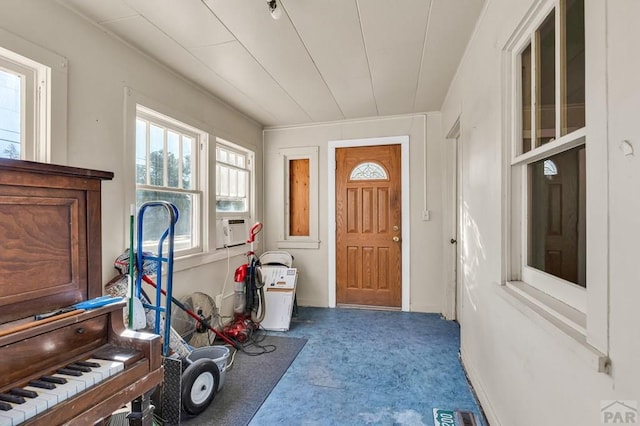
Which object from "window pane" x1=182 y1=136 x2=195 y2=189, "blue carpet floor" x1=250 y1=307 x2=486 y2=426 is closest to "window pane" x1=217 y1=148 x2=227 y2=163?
"window pane" x1=182 y1=136 x2=195 y2=189

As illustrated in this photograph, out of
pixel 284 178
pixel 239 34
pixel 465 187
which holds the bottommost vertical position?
pixel 465 187

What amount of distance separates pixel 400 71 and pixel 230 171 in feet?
7.15

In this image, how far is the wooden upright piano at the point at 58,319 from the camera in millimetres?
979

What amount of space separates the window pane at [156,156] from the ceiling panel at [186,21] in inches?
29.8

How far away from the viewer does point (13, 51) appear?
1.54 metres

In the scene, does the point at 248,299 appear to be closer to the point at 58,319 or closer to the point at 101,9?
the point at 58,319

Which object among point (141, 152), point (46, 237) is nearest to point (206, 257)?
point (141, 152)

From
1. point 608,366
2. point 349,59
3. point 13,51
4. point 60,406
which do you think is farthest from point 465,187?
point 13,51

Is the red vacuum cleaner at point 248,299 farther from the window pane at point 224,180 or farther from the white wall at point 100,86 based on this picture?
the window pane at point 224,180

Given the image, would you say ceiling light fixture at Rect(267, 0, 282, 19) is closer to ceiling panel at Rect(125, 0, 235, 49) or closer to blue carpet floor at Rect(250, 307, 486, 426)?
ceiling panel at Rect(125, 0, 235, 49)

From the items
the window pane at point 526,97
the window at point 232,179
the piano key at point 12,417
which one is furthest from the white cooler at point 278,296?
the window pane at point 526,97

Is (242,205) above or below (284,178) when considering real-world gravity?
below

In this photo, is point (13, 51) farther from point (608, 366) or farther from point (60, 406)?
point (608, 366)

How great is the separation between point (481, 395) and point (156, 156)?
3.03 m
